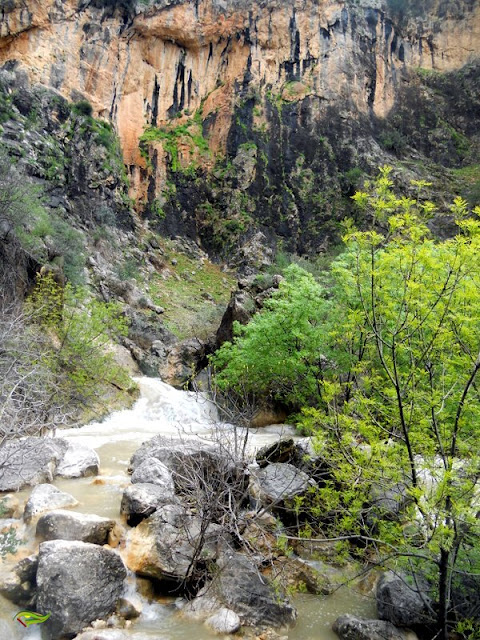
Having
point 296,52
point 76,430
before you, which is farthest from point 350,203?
point 76,430

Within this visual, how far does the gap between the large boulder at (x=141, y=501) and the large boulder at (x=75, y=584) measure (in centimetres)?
110

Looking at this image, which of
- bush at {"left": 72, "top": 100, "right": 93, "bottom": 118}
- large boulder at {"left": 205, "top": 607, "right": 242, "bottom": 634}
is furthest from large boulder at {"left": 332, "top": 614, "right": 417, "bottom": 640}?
bush at {"left": 72, "top": 100, "right": 93, "bottom": 118}

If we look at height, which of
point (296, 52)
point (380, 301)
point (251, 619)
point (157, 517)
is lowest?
point (251, 619)

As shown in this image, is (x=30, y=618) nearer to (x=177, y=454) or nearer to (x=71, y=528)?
(x=71, y=528)

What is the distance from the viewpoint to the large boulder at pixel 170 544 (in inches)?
200

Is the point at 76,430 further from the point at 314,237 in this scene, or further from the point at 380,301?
the point at 314,237

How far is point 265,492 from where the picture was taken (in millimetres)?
6734

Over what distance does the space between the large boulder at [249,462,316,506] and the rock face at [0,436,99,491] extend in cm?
328

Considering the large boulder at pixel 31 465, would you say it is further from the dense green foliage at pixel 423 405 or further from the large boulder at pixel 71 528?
the dense green foliage at pixel 423 405

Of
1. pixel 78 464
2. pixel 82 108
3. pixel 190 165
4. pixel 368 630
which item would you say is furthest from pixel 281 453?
pixel 190 165

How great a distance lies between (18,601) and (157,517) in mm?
1693

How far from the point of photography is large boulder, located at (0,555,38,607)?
178 inches

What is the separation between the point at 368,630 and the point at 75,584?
9.85 ft

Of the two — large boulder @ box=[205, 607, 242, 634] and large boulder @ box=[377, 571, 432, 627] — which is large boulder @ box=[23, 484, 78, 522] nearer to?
large boulder @ box=[205, 607, 242, 634]
